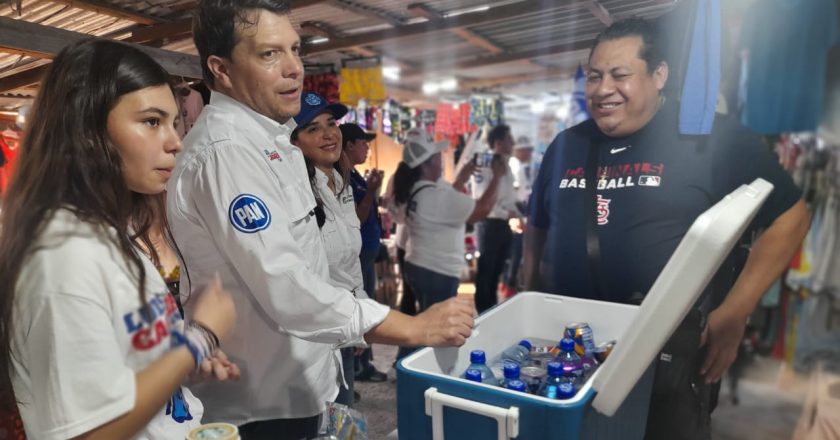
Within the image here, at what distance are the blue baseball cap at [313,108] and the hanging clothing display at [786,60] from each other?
832 millimetres

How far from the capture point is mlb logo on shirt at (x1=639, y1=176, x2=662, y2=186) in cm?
110

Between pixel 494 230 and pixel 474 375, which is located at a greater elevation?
pixel 474 375

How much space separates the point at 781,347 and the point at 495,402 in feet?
1.45

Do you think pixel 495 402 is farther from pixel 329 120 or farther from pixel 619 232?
pixel 329 120

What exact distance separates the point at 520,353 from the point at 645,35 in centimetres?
69

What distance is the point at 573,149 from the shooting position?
1.27m

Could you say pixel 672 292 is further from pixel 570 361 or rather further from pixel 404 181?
pixel 404 181

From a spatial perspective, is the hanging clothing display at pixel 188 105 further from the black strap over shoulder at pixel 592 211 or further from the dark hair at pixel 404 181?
the dark hair at pixel 404 181

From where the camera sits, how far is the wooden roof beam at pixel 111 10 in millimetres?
1038

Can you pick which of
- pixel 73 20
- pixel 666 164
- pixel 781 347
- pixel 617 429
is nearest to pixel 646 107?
pixel 666 164

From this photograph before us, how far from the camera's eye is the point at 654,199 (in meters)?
1.11

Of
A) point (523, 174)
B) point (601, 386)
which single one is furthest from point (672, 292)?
point (523, 174)

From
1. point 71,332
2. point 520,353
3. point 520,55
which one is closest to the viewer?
point 71,332

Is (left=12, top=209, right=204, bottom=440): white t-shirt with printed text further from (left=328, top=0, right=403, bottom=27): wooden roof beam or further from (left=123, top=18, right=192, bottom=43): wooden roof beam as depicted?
(left=328, top=0, right=403, bottom=27): wooden roof beam
